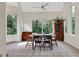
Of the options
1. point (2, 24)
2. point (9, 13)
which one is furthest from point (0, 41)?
point (9, 13)

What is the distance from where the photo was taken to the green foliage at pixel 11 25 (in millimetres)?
12180

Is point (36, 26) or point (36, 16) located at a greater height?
point (36, 16)

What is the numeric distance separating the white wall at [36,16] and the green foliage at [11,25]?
5.04 feet

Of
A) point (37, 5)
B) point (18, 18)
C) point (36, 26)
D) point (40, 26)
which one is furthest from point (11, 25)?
point (40, 26)

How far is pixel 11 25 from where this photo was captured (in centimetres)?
1245

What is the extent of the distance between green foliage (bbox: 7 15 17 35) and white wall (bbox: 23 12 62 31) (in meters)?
1.54

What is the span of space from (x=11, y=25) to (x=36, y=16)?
2642 mm

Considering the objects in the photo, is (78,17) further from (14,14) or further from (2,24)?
(14,14)

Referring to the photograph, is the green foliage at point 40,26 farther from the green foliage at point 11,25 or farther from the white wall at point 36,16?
the green foliage at point 11,25

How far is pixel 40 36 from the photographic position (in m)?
9.07

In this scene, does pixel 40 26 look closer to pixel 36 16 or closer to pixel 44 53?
pixel 36 16

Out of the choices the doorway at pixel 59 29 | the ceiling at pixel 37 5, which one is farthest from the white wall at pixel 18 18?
the doorway at pixel 59 29

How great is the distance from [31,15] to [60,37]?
3.09 m

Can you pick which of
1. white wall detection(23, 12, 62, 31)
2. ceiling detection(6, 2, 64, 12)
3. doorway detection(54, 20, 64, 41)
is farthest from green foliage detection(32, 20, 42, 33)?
doorway detection(54, 20, 64, 41)
